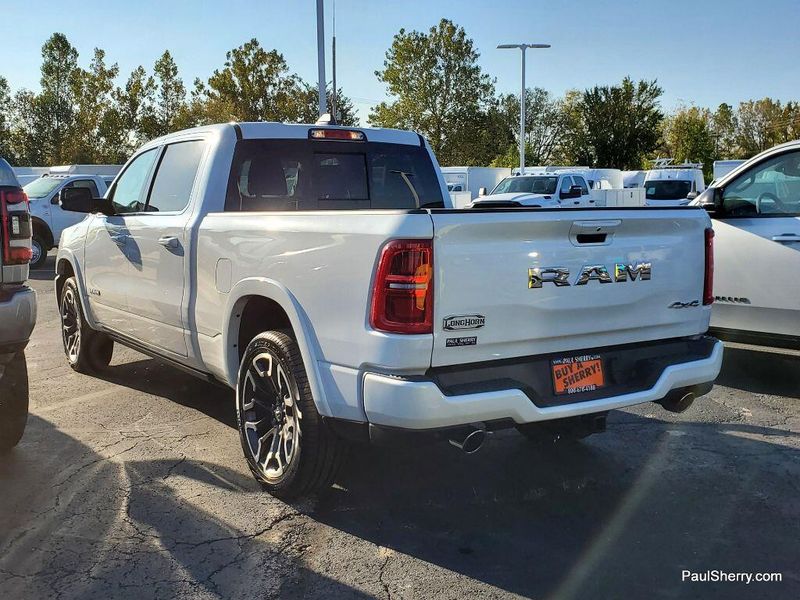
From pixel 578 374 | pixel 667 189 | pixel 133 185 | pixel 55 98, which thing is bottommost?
pixel 578 374

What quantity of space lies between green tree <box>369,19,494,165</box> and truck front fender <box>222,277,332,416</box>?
4495 centimetres

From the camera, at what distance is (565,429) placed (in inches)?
179

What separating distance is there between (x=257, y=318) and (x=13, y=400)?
1568 mm

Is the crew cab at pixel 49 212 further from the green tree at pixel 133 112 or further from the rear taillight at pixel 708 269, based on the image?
the green tree at pixel 133 112

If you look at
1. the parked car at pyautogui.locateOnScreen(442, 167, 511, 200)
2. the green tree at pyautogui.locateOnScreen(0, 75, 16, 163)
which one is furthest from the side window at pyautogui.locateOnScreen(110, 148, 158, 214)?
the green tree at pyautogui.locateOnScreen(0, 75, 16, 163)

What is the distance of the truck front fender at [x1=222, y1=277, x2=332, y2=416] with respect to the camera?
3.62 metres

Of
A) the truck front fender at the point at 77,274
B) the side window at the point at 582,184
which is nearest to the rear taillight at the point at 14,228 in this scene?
the truck front fender at the point at 77,274

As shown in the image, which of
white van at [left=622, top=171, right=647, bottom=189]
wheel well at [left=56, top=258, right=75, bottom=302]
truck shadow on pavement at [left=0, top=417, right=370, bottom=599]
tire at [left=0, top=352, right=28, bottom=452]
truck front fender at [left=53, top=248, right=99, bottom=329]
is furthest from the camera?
white van at [left=622, top=171, right=647, bottom=189]

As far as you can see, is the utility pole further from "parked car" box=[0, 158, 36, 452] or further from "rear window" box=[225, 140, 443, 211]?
"parked car" box=[0, 158, 36, 452]

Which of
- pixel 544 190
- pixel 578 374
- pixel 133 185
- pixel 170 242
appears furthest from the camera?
pixel 544 190

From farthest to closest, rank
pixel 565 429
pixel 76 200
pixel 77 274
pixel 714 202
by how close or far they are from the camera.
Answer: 1. pixel 77 274
2. pixel 714 202
3. pixel 76 200
4. pixel 565 429

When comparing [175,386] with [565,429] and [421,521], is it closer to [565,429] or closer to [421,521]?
[421,521]

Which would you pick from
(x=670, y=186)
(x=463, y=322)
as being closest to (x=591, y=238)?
(x=463, y=322)

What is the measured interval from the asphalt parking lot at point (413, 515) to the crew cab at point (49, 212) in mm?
11879
